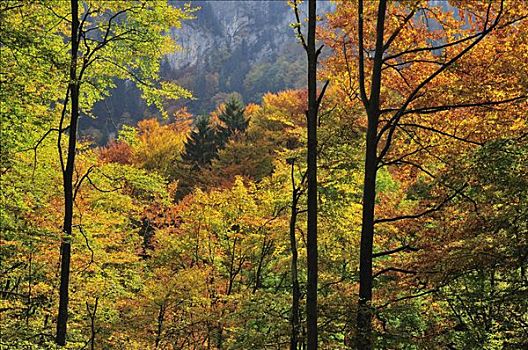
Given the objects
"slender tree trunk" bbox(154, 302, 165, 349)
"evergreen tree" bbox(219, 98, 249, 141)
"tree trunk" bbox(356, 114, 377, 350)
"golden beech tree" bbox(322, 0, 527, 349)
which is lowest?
"slender tree trunk" bbox(154, 302, 165, 349)

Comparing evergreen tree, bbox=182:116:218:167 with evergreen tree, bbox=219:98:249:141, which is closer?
evergreen tree, bbox=182:116:218:167

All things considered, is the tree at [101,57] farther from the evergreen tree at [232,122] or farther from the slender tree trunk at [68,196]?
the evergreen tree at [232,122]

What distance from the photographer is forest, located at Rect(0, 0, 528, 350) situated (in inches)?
235

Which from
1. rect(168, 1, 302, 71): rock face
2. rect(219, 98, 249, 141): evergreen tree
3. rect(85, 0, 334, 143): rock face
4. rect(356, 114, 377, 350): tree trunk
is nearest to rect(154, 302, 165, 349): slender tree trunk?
rect(356, 114, 377, 350): tree trunk

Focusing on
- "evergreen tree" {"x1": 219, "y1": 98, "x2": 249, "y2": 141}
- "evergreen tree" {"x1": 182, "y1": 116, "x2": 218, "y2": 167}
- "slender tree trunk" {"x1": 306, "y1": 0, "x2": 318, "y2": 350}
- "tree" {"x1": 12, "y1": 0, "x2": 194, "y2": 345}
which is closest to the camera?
"slender tree trunk" {"x1": 306, "y1": 0, "x2": 318, "y2": 350}

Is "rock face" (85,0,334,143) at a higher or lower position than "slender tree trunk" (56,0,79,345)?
higher

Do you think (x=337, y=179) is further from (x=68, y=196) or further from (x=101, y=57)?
(x=101, y=57)

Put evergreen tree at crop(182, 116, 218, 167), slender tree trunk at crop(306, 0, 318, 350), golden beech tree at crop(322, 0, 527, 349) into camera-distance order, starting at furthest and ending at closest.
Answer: evergreen tree at crop(182, 116, 218, 167), golden beech tree at crop(322, 0, 527, 349), slender tree trunk at crop(306, 0, 318, 350)

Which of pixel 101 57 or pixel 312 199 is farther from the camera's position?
pixel 101 57

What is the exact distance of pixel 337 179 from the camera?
896 centimetres

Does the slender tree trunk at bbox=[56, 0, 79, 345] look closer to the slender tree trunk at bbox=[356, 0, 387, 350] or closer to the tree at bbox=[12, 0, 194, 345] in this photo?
the tree at bbox=[12, 0, 194, 345]

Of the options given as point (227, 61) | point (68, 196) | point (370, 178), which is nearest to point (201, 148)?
point (68, 196)

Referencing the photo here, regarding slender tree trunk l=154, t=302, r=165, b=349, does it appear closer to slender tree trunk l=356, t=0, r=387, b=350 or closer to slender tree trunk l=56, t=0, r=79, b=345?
slender tree trunk l=56, t=0, r=79, b=345

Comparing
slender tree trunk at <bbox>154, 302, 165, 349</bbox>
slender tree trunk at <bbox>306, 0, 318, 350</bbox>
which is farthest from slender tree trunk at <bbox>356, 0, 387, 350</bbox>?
slender tree trunk at <bbox>154, 302, 165, 349</bbox>
